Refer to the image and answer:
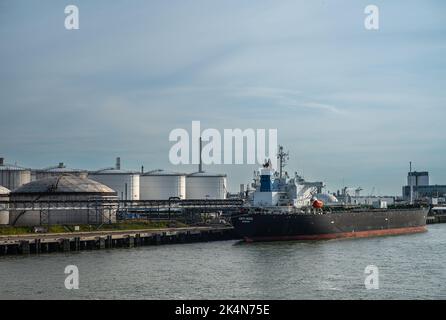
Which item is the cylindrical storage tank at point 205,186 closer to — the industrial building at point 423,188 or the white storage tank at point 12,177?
the white storage tank at point 12,177

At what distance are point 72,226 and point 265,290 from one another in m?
32.6

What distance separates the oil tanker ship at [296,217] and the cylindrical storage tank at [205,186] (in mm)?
29364

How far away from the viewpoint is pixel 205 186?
101 metres

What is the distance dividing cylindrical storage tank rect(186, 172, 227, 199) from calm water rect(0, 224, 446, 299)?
50.8 m

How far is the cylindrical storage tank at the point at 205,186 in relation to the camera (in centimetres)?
10094

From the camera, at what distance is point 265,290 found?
29203mm

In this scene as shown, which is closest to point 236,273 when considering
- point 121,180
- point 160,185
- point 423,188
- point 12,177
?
point 12,177

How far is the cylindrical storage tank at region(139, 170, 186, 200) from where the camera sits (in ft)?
319
